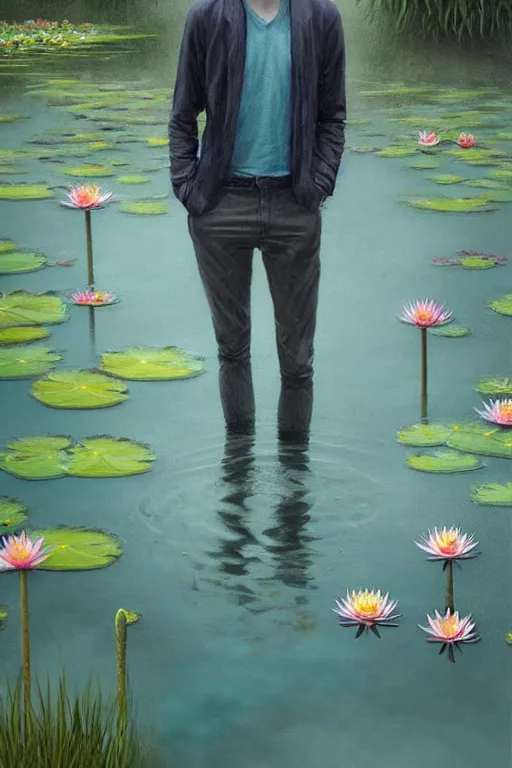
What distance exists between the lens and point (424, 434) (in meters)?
3.58

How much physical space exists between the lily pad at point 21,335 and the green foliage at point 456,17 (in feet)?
27.6

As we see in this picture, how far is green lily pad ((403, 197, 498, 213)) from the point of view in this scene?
610 cm

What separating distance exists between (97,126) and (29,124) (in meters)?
0.45

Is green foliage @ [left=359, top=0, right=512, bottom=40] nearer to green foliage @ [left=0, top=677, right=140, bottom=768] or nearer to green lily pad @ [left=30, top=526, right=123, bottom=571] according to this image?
green lily pad @ [left=30, top=526, right=123, bottom=571]

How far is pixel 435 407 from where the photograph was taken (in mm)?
3771

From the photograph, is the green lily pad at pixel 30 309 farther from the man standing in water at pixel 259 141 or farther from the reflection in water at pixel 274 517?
the man standing in water at pixel 259 141

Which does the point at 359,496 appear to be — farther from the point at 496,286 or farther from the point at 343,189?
the point at 343,189

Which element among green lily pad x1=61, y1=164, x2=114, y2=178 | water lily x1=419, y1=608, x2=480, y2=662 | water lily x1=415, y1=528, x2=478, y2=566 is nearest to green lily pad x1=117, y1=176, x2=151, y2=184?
green lily pad x1=61, y1=164, x2=114, y2=178

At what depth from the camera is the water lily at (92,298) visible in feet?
15.4

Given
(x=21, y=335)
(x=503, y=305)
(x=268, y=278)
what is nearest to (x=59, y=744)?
(x=268, y=278)

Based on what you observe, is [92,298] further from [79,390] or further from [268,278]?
[268,278]

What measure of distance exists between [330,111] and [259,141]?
22cm

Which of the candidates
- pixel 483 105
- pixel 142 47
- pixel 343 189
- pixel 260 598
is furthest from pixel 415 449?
pixel 142 47

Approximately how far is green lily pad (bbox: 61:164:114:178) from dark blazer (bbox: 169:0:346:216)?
3671 mm
